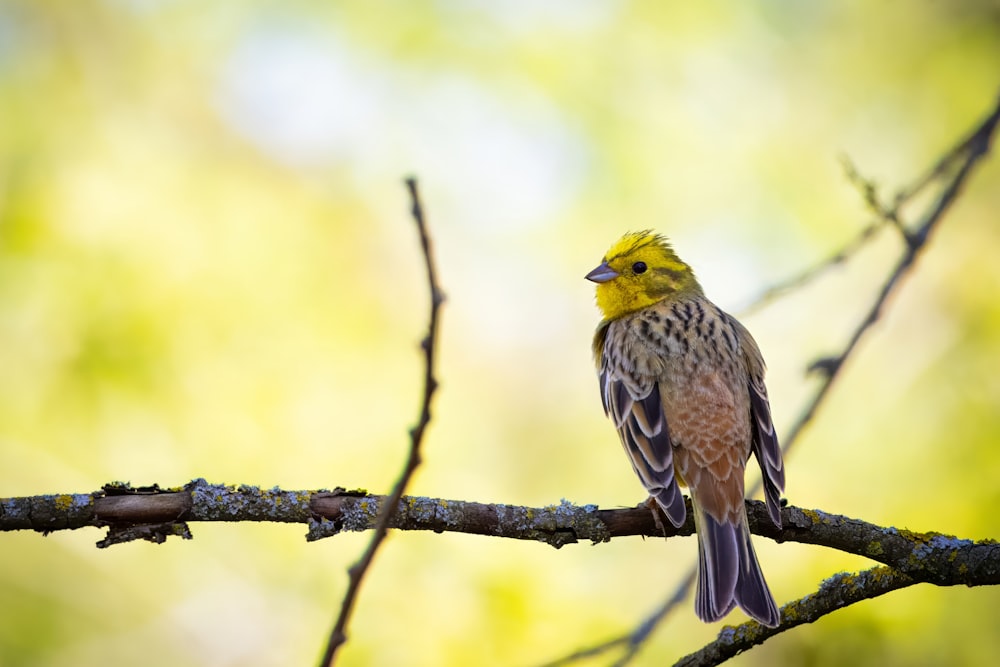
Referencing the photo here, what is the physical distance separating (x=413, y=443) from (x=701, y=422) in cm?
344

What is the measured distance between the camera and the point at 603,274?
689 centimetres

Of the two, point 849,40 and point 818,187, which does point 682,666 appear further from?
point 849,40

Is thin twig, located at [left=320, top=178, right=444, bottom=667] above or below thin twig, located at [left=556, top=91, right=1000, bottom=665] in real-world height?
below

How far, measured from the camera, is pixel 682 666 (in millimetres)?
3666

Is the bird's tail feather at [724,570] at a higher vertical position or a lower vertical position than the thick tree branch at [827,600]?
higher

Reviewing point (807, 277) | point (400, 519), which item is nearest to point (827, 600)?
point (400, 519)

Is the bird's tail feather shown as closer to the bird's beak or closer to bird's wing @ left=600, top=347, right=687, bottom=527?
bird's wing @ left=600, top=347, right=687, bottom=527

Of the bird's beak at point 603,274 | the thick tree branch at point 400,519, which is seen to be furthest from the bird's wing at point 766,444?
the bird's beak at point 603,274

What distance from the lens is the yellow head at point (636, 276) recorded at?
6.89 metres

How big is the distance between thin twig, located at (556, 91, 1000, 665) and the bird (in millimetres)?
156

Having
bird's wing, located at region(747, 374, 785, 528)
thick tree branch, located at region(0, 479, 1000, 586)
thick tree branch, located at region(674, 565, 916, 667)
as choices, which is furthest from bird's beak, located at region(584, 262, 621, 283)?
thick tree branch, located at region(674, 565, 916, 667)

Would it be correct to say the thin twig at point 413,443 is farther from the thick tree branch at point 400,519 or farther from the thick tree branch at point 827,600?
the thick tree branch at point 827,600

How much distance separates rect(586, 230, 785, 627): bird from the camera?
16.2 feet

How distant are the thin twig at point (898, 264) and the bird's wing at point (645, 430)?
40cm
